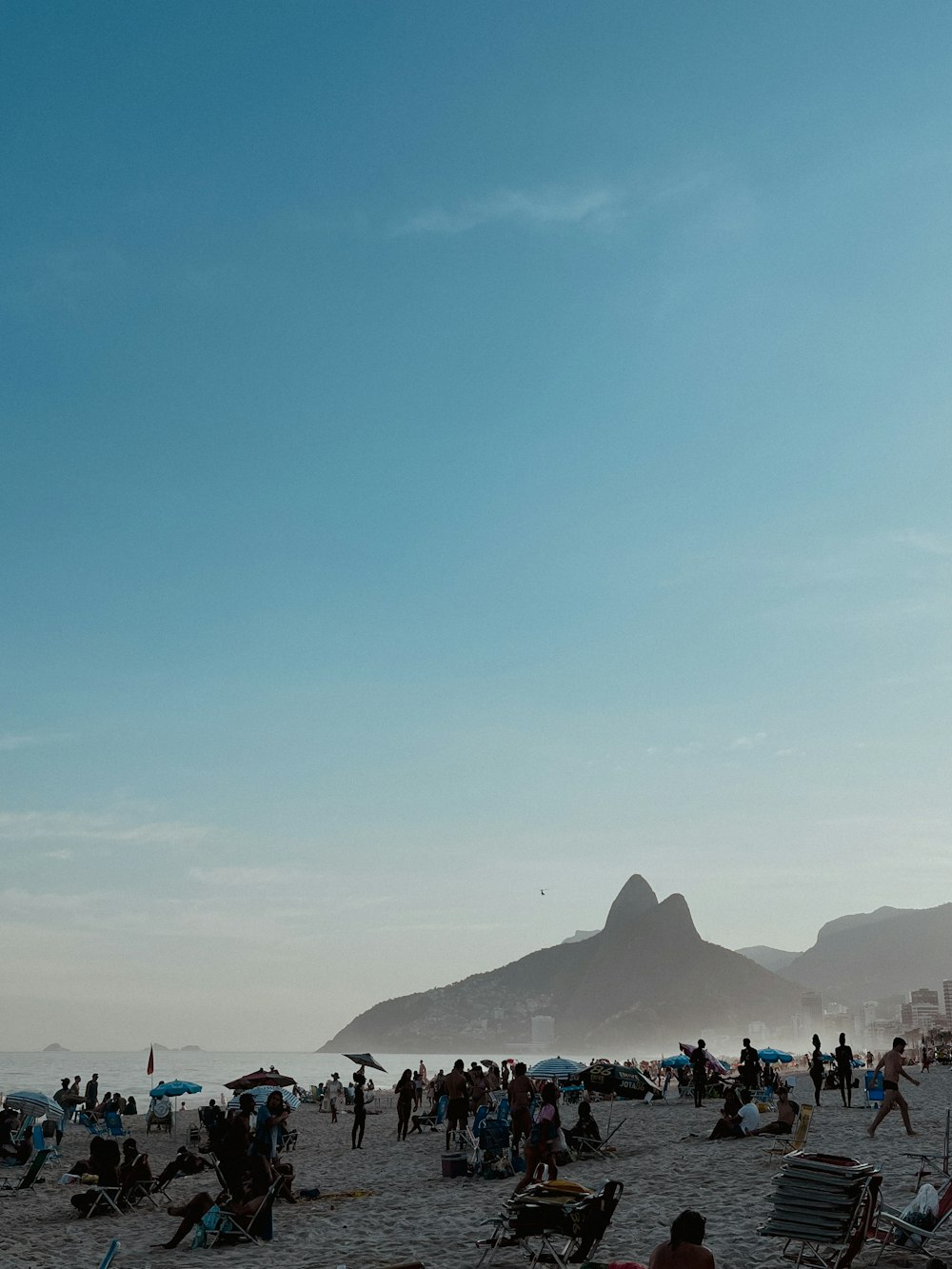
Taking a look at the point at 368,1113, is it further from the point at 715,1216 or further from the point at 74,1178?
the point at 715,1216

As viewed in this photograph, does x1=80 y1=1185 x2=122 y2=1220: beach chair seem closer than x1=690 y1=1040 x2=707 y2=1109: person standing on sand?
Yes

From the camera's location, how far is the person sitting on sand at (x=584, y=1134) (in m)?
14.5

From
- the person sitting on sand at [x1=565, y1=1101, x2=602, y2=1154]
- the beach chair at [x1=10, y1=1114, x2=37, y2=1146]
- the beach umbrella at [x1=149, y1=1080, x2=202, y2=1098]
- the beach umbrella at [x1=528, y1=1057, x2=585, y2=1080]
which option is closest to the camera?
the person sitting on sand at [x1=565, y1=1101, x2=602, y2=1154]

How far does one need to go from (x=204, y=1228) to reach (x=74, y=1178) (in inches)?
168

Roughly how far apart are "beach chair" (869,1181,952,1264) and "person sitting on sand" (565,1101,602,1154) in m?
7.56

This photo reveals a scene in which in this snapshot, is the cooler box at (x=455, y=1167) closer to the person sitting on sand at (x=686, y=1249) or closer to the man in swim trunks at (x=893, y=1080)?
the man in swim trunks at (x=893, y=1080)

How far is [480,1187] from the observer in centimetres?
1223

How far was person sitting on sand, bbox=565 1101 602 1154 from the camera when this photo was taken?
47.5 feet

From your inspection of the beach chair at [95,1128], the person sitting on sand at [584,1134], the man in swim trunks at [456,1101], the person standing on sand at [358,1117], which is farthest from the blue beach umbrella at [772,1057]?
the beach chair at [95,1128]

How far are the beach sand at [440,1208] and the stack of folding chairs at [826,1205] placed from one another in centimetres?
84

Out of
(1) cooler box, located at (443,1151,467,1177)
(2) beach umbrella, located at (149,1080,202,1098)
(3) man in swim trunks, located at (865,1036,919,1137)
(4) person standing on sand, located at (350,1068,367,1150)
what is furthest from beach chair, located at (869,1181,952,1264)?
(2) beach umbrella, located at (149,1080,202,1098)

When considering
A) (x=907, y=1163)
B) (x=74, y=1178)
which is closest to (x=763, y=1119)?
(x=907, y=1163)

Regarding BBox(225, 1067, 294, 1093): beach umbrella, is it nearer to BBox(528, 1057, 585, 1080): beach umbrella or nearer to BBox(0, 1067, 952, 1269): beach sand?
BBox(0, 1067, 952, 1269): beach sand

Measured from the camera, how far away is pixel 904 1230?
22.9 ft
